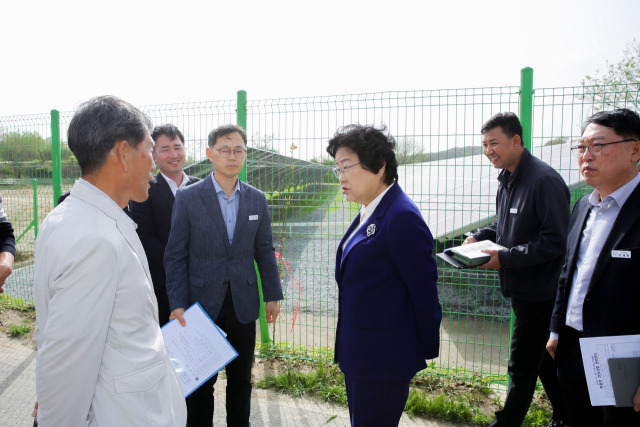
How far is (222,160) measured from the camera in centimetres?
283

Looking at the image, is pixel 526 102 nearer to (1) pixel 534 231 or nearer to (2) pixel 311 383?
(1) pixel 534 231

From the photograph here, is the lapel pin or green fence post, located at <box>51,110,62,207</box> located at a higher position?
green fence post, located at <box>51,110,62,207</box>

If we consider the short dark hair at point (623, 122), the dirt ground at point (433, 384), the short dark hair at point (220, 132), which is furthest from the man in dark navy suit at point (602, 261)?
the short dark hair at point (220, 132)

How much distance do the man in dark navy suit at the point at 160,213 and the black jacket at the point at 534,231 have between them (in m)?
2.45

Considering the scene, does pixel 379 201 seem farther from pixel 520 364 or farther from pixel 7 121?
pixel 7 121

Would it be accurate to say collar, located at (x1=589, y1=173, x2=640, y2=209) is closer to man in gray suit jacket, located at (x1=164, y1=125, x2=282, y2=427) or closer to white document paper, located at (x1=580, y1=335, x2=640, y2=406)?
white document paper, located at (x1=580, y1=335, x2=640, y2=406)

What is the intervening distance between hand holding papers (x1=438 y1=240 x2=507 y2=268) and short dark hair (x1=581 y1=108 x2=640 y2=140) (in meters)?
1.02

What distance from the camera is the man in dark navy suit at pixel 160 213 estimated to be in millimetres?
3184

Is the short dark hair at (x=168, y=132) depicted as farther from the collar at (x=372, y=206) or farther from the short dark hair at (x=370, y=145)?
the collar at (x=372, y=206)

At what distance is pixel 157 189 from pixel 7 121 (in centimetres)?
416

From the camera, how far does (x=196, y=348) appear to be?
8.01 ft

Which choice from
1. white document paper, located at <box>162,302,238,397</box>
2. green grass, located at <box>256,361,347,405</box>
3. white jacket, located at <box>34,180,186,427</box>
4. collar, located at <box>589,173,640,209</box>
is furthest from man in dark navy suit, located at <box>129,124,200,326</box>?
collar, located at <box>589,173,640,209</box>

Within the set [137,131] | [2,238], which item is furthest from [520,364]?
[2,238]

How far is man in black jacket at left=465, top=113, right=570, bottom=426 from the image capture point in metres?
2.72
